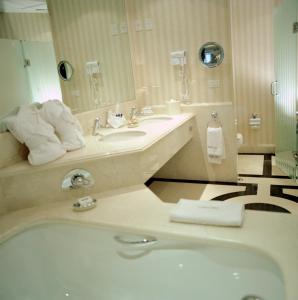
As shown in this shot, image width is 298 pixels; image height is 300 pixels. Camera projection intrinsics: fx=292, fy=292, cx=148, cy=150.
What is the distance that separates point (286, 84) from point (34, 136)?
2741 mm

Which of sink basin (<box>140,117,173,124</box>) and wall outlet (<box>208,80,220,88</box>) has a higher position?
wall outlet (<box>208,80,220,88</box>)

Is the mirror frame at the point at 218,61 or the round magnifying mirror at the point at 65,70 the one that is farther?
the mirror frame at the point at 218,61

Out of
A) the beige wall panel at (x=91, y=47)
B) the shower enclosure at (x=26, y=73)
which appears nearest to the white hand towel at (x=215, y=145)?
the beige wall panel at (x=91, y=47)

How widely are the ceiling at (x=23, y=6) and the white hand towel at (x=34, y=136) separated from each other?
24.9 inches

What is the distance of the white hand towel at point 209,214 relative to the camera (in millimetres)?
1246

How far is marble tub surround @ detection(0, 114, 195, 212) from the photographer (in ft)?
5.34

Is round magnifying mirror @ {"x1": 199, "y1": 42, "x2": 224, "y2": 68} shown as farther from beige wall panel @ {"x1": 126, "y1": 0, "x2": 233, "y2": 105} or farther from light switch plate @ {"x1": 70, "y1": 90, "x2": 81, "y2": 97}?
light switch plate @ {"x1": 70, "y1": 90, "x2": 81, "y2": 97}

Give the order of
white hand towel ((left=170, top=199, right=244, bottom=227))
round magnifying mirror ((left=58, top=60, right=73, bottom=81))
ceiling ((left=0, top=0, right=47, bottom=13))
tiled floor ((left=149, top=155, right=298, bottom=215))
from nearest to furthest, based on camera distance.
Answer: white hand towel ((left=170, top=199, right=244, bottom=227)) < ceiling ((left=0, top=0, right=47, bottom=13)) < round magnifying mirror ((left=58, top=60, right=73, bottom=81)) < tiled floor ((left=149, top=155, right=298, bottom=215))

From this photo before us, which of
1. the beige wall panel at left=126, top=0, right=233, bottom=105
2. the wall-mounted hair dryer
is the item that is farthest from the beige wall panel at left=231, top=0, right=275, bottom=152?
the wall-mounted hair dryer

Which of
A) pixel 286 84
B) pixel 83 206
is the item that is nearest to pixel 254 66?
pixel 286 84

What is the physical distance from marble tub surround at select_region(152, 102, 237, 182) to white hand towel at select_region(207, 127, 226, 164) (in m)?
0.12

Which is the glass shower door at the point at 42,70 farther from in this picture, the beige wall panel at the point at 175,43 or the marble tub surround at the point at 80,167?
the beige wall panel at the point at 175,43

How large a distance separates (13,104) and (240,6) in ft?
10.7

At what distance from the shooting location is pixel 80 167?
66.1 inches
